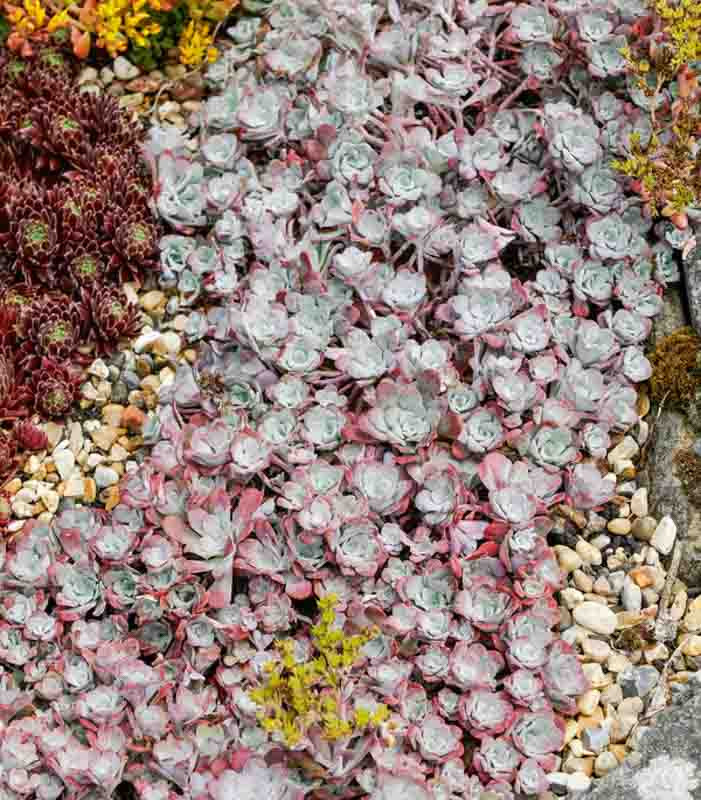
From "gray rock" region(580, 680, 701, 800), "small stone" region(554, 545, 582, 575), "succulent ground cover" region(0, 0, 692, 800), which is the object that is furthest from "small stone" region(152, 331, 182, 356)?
"gray rock" region(580, 680, 701, 800)

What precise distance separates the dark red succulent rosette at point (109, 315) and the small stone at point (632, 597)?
62.8 inches

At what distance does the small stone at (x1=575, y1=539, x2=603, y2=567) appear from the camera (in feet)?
10.1

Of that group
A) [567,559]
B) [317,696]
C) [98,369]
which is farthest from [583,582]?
[98,369]

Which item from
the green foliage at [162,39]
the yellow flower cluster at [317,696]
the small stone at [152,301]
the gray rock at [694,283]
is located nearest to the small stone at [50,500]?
the small stone at [152,301]

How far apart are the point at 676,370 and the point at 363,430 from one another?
901 millimetres

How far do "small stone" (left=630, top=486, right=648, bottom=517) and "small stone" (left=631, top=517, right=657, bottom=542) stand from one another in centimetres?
2

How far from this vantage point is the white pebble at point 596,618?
2.98m

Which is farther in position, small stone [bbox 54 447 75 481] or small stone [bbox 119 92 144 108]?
small stone [bbox 119 92 144 108]

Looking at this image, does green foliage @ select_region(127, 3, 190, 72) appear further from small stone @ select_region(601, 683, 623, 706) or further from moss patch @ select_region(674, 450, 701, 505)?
small stone @ select_region(601, 683, 623, 706)

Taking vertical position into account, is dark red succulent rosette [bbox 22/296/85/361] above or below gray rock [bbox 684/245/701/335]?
below

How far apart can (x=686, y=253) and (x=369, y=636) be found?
149 centimetres

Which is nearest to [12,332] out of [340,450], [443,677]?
[340,450]

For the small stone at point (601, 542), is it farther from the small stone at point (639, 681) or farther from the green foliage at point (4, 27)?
the green foliage at point (4, 27)

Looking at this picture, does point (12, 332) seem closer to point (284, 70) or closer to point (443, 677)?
point (284, 70)
